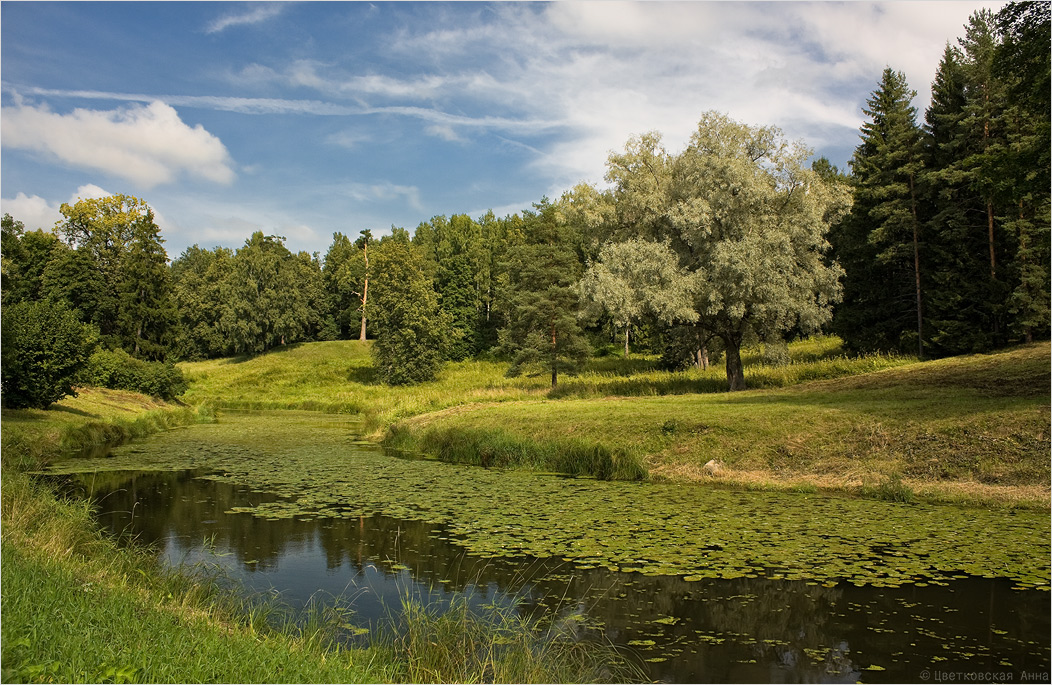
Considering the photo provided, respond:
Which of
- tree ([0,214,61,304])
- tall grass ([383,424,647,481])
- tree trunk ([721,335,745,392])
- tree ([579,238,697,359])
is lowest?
tall grass ([383,424,647,481])

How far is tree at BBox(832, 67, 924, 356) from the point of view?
3619 cm

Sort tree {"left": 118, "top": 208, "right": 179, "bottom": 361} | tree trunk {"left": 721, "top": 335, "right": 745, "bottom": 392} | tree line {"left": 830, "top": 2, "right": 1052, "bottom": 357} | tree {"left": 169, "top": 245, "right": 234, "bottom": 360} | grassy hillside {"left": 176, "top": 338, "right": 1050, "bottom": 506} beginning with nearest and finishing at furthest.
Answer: grassy hillside {"left": 176, "top": 338, "right": 1050, "bottom": 506} < tree trunk {"left": 721, "top": 335, "right": 745, "bottom": 392} < tree line {"left": 830, "top": 2, "right": 1052, "bottom": 357} < tree {"left": 118, "top": 208, "right": 179, "bottom": 361} < tree {"left": 169, "top": 245, "right": 234, "bottom": 360}

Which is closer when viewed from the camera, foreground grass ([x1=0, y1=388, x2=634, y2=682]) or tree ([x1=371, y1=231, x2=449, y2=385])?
foreground grass ([x1=0, y1=388, x2=634, y2=682])

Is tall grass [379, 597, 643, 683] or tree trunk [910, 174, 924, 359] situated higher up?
tree trunk [910, 174, 924, 359]

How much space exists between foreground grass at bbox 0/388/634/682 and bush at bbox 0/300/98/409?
15.2 metres

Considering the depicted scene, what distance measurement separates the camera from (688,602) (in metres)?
8.79

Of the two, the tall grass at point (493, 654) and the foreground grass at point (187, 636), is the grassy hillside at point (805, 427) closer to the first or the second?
the tall grass at point (493, 654)

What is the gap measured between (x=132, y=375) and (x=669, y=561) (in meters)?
34.9

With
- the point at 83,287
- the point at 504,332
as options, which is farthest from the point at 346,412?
the point at 83,287

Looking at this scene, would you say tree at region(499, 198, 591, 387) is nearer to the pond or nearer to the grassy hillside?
the grassy hillside

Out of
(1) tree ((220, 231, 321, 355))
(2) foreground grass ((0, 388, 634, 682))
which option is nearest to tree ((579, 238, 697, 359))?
(2) foreground grass ((0, 388, 634, 682))

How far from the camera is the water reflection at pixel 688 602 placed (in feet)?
23.4

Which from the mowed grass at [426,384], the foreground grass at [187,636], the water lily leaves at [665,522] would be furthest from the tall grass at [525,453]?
the foreground grass at [187,636]

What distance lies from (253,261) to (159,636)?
70599 millimetres
